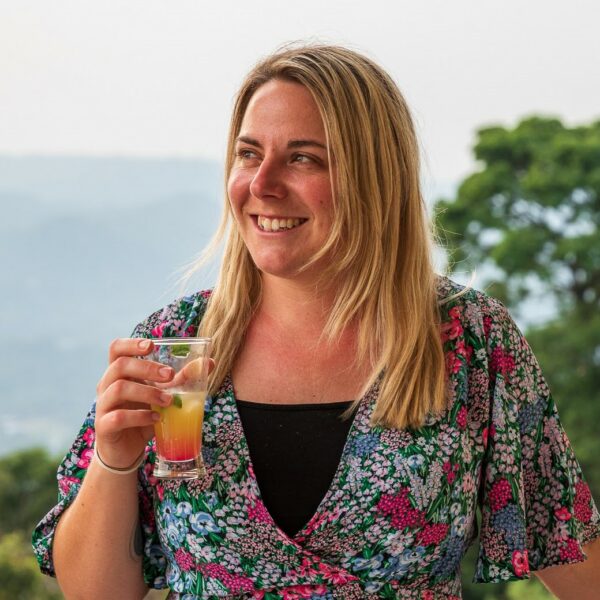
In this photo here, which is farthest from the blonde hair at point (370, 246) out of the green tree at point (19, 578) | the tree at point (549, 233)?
the tree at point (549, 233)

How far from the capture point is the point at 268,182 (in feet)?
5.66

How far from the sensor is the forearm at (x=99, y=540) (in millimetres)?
1666

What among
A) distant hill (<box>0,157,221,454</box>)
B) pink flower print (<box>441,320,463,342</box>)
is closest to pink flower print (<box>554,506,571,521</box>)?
pink flower print (<box>441,320,463,342</box>)

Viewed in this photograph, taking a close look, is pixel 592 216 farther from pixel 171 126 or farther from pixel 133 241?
pixel 171 126

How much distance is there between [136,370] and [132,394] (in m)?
0.04

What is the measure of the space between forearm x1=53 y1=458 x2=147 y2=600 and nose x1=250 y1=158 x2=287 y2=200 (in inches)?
20.5

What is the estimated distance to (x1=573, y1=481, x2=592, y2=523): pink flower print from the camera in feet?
5.97

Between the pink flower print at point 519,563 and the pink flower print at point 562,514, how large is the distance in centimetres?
11

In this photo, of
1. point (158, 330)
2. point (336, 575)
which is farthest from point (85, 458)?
point (336, 575)

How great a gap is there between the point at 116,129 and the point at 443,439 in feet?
85.3

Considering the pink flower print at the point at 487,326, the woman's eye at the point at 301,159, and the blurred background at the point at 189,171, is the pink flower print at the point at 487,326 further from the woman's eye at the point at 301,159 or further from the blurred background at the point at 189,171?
the woman's eye at the point at 301,159

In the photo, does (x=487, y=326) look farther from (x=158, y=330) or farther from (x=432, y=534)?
(x=158, y=330)

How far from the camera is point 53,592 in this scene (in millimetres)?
9172

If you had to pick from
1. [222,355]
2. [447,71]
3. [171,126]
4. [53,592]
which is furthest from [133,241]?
A: [171,126]
